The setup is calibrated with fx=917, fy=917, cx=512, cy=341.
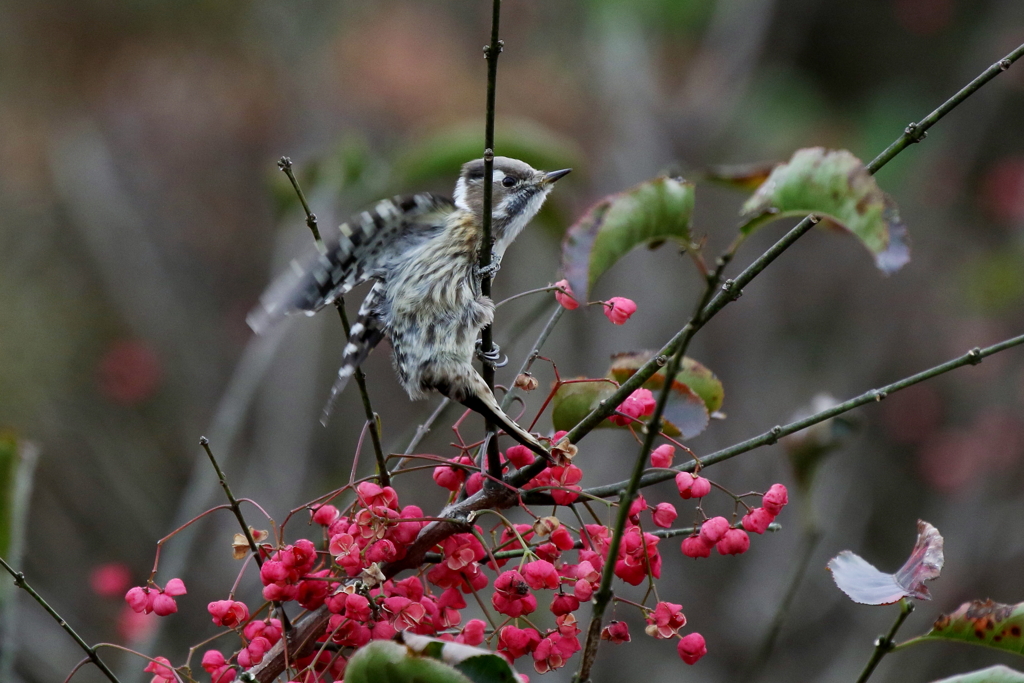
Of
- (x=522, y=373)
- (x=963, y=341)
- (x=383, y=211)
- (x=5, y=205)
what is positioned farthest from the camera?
(x=963, y=341)

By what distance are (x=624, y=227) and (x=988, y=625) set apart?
572 mm

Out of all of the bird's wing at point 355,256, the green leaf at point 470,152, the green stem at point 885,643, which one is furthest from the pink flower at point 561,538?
the green leaf at point 470,152

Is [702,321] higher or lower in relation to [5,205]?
lower

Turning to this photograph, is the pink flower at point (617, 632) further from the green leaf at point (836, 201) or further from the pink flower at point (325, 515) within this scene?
the green leaf at point (836, 201)

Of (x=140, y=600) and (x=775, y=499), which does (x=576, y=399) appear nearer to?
(x=775, y=499)

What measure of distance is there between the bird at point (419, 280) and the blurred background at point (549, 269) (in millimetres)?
1502

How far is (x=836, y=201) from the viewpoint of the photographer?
0.71m

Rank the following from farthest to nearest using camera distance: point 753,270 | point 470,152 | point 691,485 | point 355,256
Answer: point 470,152
point 355,256
point 691,485
point 753,270

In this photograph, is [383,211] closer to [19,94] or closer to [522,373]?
[522,373]

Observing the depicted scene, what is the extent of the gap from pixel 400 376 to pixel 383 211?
286 millimetres

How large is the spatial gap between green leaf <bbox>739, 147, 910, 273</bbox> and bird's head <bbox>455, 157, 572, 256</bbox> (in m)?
1.03

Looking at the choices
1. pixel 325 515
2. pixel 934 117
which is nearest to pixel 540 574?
pixel 325 515

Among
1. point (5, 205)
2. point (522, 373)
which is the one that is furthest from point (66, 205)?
point (522, 373)

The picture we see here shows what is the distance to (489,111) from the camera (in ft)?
3.09
